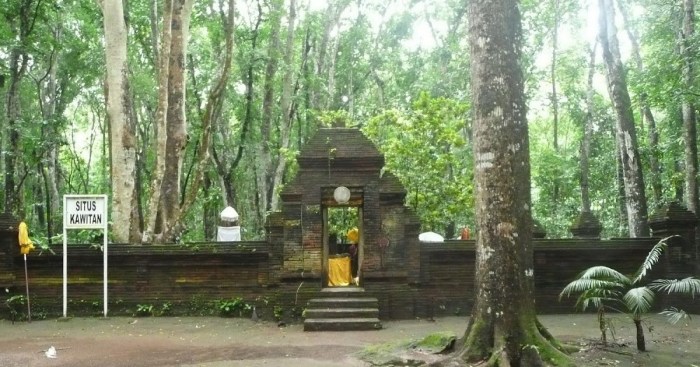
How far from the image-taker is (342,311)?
11422mm

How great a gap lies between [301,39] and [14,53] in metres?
12.2

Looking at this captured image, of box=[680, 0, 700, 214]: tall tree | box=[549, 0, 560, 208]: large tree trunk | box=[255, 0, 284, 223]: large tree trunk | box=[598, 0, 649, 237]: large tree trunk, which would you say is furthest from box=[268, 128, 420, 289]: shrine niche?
box=[549, 0, 560, 208]: large tree trunk

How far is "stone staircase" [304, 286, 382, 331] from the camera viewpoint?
36.3 feet

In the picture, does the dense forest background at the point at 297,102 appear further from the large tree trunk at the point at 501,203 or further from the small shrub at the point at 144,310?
the large tree trunk at the point at 501,203

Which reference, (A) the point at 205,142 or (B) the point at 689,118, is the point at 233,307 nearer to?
(A) the point at 205,142

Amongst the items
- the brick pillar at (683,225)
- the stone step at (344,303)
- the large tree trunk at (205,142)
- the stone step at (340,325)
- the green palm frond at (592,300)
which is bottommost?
the stone step at (340,325)

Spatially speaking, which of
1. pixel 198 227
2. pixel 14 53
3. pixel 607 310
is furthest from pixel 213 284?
pixel 198 227

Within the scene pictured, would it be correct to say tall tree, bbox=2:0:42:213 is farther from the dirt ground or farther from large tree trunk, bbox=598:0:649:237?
large tree trunk, bbox=598:0:649:237

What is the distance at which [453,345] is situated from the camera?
7.85 m

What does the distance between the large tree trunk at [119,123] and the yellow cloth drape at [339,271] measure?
15.4ft

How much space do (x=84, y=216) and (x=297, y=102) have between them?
1294cm

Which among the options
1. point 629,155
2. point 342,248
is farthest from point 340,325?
point 629,155

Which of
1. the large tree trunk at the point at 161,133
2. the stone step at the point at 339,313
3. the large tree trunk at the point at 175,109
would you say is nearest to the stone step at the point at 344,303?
the stone step at the point at 339,313

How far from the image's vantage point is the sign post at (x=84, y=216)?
12.1m
